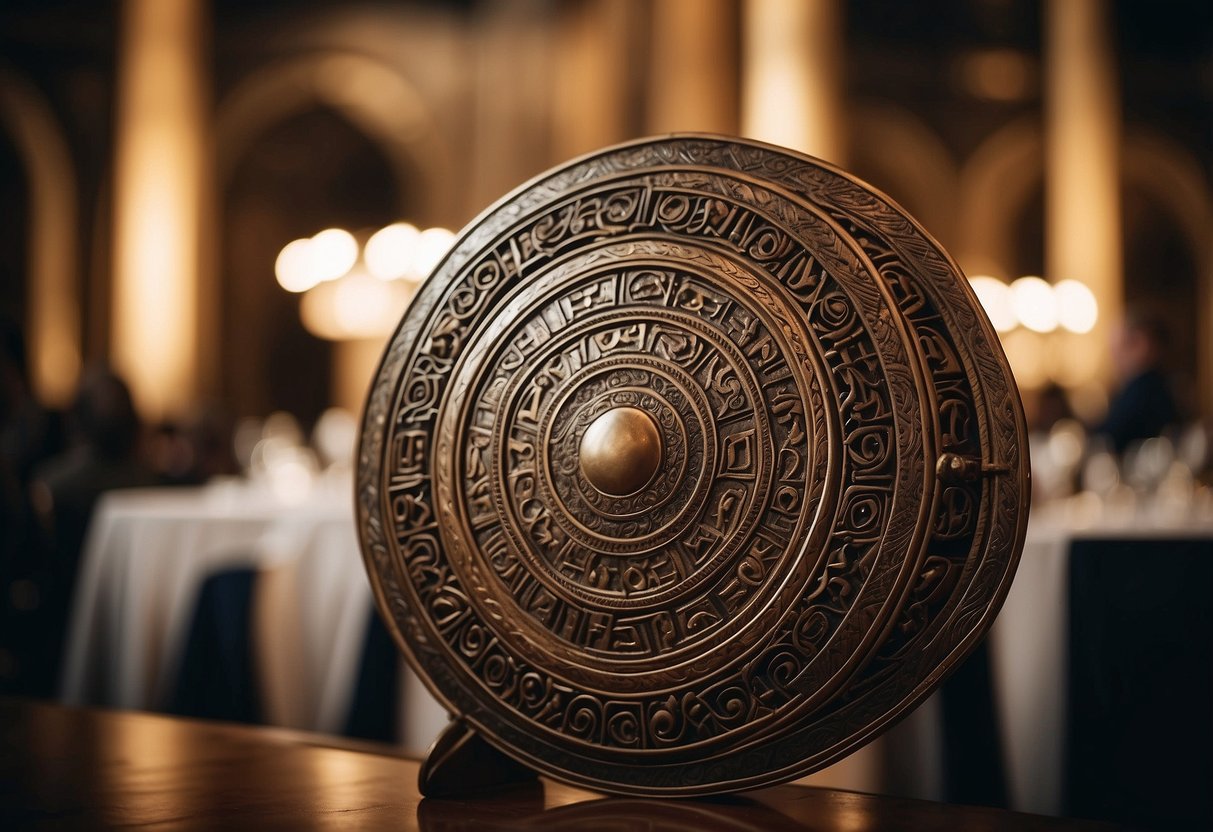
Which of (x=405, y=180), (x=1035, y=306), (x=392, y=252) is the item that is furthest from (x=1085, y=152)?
(x=392, y=252)

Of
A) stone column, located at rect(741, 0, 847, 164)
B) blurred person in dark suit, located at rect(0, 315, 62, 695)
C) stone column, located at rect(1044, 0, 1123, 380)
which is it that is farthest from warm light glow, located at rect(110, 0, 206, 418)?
stone column, located at rect(1044, 0, 1123, 380)

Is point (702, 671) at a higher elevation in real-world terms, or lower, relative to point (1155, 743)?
higher

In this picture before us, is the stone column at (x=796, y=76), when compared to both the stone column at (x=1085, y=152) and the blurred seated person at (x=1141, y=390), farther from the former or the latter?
the stone column at (x=1085, y=152)

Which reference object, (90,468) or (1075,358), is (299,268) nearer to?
(90,468)

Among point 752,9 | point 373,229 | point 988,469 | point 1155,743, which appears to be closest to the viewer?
point 988,469

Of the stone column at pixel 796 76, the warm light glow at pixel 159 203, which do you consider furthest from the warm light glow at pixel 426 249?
the warm light glow at pixel 159 203

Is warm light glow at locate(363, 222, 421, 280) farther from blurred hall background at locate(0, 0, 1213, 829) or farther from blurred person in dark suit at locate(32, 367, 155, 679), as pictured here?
blurred person in dark suit at locate(32, 367, 155, 679)

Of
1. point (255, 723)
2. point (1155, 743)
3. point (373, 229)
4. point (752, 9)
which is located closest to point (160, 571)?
point (255, 723)

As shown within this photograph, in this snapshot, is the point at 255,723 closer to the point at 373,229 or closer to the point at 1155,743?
the point at 1155,743

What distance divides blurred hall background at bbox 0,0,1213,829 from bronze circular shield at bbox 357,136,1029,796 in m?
2.60

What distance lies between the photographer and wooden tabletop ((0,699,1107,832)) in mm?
876

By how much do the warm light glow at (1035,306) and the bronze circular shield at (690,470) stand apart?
875cm

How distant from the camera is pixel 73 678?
3.51m

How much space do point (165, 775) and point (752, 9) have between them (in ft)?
24.3
